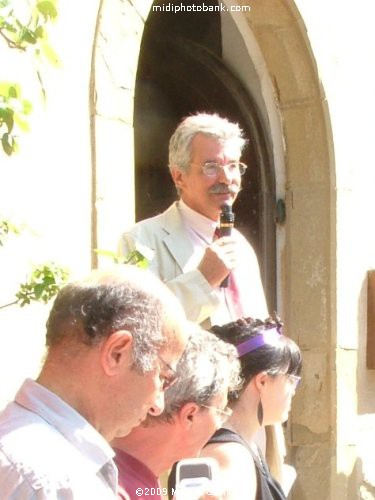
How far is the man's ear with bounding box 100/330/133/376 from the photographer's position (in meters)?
2.14

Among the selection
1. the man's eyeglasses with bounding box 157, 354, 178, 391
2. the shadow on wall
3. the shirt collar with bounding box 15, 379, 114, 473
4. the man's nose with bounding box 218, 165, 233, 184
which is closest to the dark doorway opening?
the shadow on wall

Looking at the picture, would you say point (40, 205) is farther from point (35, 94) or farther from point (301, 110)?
point (301, 110)

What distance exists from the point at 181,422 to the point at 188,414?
0.03 metres

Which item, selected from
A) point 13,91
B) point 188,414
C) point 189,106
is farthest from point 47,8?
point 189,106

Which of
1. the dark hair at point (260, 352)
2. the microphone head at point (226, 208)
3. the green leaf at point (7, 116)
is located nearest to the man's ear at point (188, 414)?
the dark hair at point (260, 352)

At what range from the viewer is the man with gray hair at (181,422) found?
9.39 ft

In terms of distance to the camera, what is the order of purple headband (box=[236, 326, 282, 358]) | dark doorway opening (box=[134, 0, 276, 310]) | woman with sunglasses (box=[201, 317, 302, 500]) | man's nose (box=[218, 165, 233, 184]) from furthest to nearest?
dark doorway opening (box=[134, 0, 276, 310]), man's nose (box=[218, 165, 233, 184]), purple headband (box=[236, 326, 282, 358]), woman with sunglasses (box=[201, 317, 302, 500])

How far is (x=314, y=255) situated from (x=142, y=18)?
1883 millimetres

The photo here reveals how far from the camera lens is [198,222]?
13.4 feet

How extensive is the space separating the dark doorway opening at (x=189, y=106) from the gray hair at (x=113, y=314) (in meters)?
4.23

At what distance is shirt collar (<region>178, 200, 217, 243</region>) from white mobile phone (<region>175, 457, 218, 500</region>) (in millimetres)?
1354

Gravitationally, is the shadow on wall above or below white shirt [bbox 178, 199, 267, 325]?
below

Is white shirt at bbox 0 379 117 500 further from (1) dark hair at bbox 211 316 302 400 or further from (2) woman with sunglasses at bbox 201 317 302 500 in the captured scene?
(1) dark hair at bbox 211 316 302 400

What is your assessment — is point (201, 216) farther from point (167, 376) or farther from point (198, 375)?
point (167, 376)
